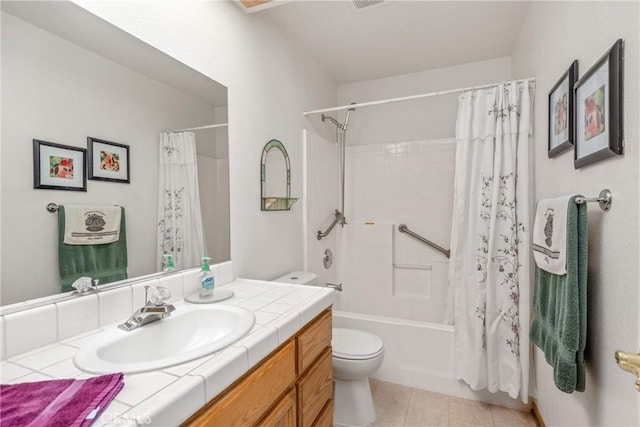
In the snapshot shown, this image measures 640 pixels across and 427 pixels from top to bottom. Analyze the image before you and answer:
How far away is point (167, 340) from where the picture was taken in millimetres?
1019

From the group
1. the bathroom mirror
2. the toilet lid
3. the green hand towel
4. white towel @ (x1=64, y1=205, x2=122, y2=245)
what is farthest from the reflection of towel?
the green hand towel

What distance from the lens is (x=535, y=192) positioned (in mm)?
1837

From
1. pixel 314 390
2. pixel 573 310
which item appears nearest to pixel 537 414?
pixel 573 310

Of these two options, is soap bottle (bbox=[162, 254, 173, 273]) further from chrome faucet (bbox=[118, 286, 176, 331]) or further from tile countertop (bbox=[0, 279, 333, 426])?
tile countertop (bbox=[0, 279, 333, 426])

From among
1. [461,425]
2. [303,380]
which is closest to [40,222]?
[303,380]

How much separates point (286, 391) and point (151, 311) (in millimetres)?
523

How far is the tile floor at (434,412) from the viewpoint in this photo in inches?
70.4

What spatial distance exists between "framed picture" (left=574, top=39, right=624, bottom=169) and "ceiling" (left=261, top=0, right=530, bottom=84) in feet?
3.71

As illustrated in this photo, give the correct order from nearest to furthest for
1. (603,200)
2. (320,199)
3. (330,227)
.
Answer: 1. (603,200)
2. (320,199)
3. (330,227)

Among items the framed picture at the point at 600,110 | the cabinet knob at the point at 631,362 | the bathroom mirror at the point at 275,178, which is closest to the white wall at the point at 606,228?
the framed picture at the point at 600,110

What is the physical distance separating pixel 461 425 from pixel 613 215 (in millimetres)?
1477

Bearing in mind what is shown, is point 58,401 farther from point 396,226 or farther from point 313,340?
point 396,226

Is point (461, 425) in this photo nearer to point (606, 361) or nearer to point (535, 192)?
point (606, 361)

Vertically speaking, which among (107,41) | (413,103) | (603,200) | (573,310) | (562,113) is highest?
(413,103)
